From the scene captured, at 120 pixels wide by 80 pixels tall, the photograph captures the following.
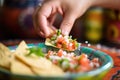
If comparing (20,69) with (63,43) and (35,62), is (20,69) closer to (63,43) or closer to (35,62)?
(35,62)

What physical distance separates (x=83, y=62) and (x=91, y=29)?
158cm

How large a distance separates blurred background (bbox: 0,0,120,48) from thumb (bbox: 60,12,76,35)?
3.79 feet

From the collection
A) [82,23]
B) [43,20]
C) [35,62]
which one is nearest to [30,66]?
[35,62]

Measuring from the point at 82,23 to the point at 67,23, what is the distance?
4.29 ft

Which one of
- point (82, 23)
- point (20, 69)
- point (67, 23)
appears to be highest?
point (82, 23)

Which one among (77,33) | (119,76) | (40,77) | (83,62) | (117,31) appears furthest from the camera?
(77,33)

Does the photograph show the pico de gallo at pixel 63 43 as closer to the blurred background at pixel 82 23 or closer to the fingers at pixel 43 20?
the fingers at pixel 43 20

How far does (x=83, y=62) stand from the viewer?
2.12 ft

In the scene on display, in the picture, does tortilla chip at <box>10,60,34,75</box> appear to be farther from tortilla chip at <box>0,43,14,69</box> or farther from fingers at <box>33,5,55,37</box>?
fingers at <box>33,5,55,37</box>

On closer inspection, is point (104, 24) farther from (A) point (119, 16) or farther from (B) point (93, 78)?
(B) point (93, 78)

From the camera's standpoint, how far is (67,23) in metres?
0.96

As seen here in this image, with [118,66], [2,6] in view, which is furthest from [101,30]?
[118,66]

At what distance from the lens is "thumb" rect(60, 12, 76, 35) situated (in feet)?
3.09

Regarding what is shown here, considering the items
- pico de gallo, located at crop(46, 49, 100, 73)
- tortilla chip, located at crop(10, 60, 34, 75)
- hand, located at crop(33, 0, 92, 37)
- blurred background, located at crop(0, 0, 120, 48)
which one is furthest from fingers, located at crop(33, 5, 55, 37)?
blurred background, located at crop(0, 0, 120, 48)
